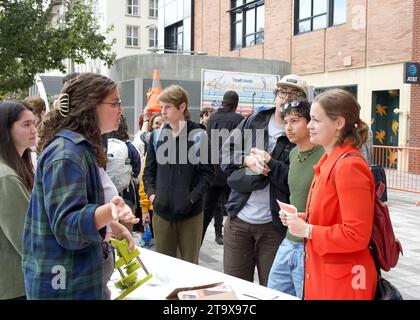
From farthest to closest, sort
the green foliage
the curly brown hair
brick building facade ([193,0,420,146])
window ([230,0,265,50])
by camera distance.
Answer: window ([230,0,265,50]), brick building facade ([193,0,420,146]), the green foliage, the curly brown hair

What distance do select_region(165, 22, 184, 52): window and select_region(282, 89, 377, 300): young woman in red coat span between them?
102 feet

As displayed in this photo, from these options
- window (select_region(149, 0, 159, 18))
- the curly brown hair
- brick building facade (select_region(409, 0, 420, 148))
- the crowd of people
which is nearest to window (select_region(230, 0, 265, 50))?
brick building facade (select_region(409, 0, 420, 148))

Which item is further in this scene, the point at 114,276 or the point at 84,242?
the point at 114,276

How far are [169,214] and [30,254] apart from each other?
2298mm

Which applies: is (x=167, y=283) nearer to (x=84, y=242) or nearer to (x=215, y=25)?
(x=84, y=242)

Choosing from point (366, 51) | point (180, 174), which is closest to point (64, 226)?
point (180, 174)

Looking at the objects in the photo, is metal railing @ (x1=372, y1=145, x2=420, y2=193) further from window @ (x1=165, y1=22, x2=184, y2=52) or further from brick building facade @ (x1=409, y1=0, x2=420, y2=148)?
window @ (x1=165, y1=22, x2=184, y2=52)

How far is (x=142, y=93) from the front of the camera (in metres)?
13.7

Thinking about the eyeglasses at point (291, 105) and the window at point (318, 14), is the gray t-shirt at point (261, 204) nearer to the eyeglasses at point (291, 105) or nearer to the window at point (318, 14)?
the eyeglasses at point (291, 105)

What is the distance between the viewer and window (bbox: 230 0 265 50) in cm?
2475

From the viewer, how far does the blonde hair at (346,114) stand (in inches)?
102

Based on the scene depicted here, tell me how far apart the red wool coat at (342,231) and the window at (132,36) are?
4678 cm

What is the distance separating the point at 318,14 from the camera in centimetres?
2053

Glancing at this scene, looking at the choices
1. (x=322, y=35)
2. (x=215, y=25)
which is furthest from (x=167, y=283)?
(x=215, y=25)
